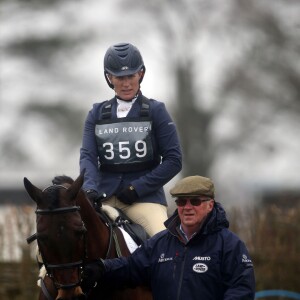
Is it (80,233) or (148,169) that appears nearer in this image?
(80,233)

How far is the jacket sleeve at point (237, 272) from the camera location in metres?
8.10

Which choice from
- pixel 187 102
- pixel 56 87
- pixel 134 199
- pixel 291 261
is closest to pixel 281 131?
pixel 187 102

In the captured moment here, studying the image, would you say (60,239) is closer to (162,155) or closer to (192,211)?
(192,211)

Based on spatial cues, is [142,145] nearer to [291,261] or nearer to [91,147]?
[91,147]

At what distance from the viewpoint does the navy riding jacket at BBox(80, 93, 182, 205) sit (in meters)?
9.66

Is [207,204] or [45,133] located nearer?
[207,204]

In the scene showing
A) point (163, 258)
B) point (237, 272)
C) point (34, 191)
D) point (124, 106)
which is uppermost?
point (124, 106)

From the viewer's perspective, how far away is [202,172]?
1437 inches

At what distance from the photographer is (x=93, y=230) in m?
8.80

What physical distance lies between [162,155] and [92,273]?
1.69 meters

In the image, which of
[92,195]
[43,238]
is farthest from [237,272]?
[92,195]

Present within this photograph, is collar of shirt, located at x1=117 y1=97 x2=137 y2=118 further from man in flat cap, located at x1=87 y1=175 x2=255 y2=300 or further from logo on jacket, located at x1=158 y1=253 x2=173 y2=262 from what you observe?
logo on jacket, located at x1=158 y1=253 x2=173 y2=262

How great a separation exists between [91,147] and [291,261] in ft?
21.4

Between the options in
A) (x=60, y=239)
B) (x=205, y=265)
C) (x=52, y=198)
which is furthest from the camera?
(x=205, y=265)
